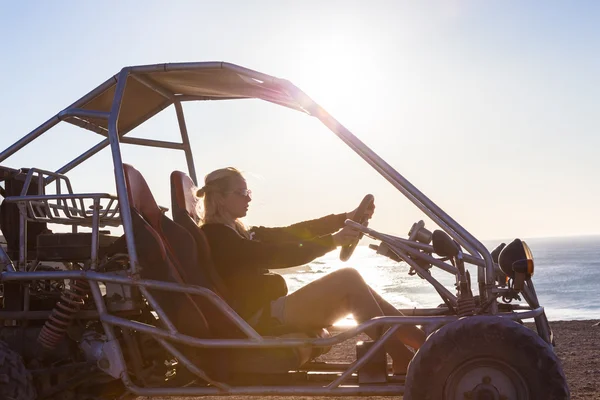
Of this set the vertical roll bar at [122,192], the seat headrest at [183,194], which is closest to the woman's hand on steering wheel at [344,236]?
the seat headrest at [183,194]

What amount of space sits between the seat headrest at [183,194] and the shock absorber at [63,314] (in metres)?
0.78

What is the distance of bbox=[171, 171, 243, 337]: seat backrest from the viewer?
4230 millimetres

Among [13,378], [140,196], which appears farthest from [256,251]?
[13,378]

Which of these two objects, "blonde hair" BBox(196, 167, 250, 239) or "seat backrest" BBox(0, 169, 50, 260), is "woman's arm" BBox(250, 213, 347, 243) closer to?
"blonde hair" BBox(196, 167, 250, 239)

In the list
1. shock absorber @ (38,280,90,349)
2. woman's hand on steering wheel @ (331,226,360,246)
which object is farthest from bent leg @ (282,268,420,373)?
shock absorber @ (38,280,90,349)

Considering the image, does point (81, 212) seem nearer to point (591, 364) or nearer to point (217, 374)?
point (217, 374)

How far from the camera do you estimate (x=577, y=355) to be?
8930 millimetres

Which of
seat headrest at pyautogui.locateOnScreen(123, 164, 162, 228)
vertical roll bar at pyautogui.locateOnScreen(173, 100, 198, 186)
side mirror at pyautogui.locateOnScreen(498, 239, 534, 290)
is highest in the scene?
vertical roll bar at pyautogui.locateOnScreen(173, 100, 198, 186)

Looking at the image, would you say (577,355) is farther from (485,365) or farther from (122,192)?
(122,192)

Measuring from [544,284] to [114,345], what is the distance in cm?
5388

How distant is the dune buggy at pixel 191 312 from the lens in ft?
12.1

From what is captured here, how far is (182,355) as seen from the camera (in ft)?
13.9

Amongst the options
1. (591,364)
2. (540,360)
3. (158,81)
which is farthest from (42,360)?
(591,364)

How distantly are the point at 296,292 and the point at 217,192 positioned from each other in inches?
36.5
